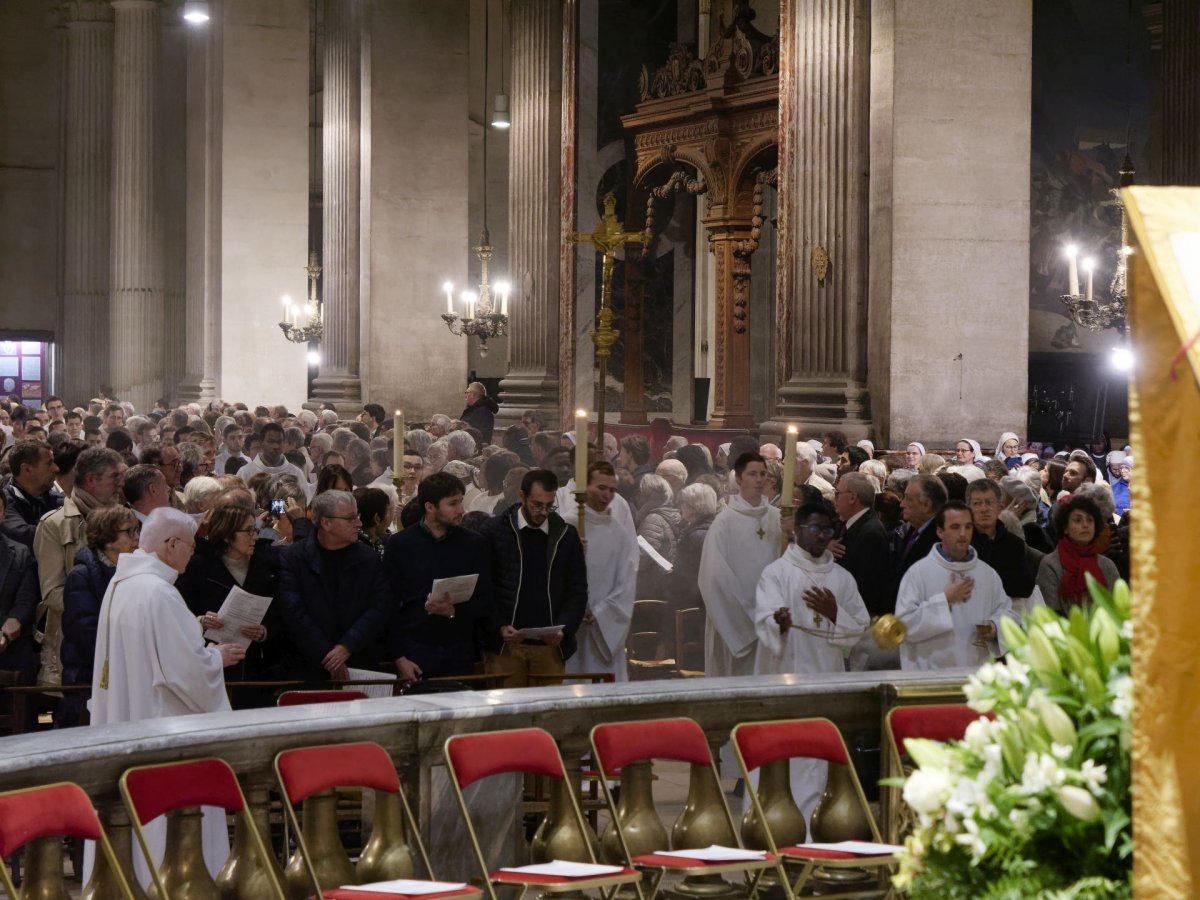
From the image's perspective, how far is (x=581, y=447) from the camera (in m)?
8.94

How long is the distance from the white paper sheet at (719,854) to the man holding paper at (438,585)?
282 cm

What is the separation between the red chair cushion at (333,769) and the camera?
5781 mm

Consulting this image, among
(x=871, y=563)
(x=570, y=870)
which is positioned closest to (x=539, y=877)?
(x=570, y=870)

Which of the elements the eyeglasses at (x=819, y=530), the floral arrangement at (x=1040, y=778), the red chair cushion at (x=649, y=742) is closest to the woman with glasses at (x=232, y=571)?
the eyeglasses at (x=819, y=530)

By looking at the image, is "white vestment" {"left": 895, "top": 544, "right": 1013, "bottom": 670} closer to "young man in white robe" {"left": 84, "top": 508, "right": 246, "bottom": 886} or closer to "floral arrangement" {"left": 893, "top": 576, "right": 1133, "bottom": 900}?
"young man in white robe" {"left": 84, "top": 508, "right": 246, "bottom": 886}

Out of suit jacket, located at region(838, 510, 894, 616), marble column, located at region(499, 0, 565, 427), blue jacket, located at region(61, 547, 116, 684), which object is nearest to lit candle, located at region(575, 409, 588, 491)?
suit jacket, located at region(838, 510, 894, 616)

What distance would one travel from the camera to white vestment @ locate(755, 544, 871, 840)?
9.20m

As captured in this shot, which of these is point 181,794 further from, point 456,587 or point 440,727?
point 456,587

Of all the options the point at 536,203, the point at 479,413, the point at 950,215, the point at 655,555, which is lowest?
the point at 655,555

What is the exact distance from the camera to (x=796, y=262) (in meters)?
15.4

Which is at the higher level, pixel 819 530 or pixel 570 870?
pixel 819 530

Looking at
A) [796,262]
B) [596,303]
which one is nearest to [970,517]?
[796,262]

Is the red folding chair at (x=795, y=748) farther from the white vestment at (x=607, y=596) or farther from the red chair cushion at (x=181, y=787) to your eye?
the white vestment at (x=607, y=596)

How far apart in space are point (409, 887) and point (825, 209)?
10.2 meters
